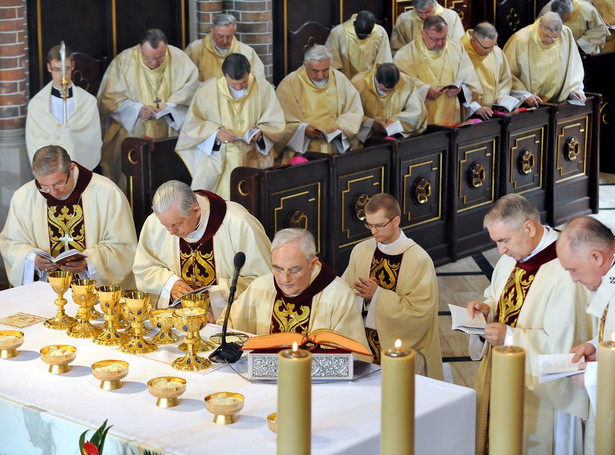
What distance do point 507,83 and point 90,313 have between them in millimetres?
6655

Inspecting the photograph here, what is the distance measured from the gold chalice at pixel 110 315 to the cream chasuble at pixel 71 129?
4063 millimetres

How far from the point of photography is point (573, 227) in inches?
148

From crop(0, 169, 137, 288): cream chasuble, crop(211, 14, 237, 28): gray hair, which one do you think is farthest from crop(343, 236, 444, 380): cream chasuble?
crop(211, 14, 237, 28): gray hair

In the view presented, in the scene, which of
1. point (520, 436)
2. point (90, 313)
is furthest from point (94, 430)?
point (520, 436)

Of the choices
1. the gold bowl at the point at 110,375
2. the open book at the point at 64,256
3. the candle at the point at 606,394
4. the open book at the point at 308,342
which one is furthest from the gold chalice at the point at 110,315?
the candle at the point at 606,394

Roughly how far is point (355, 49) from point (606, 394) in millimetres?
8686

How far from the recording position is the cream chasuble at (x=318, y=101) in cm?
869

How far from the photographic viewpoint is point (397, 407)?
5.56ft

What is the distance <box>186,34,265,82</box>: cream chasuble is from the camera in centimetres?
938

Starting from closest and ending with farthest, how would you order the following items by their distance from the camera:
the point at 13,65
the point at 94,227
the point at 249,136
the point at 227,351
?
the point at 227,351 → the point at 94,227 → the point at 249,136 → the point at 13,65

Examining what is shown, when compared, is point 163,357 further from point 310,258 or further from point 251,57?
point 251,57

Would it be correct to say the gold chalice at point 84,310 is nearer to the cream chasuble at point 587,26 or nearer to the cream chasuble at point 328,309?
the cream chasuble at point 328,309

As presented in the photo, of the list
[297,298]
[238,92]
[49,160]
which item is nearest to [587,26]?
[238,92]

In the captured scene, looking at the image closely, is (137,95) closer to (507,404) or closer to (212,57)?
(212,57)
